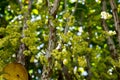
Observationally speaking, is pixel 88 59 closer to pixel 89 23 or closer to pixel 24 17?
pixel 89 23

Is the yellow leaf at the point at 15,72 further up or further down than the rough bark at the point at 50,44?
further down

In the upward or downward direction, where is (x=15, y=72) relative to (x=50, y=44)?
downward

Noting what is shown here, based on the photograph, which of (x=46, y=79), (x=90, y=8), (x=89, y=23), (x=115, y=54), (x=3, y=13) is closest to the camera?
(x=46, y=79)

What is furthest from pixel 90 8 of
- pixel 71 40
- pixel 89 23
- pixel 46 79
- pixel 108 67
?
pixel 46 79

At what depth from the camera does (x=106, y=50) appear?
2262mm

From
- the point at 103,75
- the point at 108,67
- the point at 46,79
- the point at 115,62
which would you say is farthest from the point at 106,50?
the point at 46,79

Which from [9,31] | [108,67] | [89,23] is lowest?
[108,67]

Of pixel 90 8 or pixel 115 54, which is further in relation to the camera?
pixel 90 8

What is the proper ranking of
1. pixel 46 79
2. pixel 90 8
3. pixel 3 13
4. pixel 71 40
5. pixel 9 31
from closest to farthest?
pixel 46 79 < pixel 71 40 < pixel 9 31 < pixel 90 8 < pixel 3 13

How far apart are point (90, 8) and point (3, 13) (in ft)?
3.10

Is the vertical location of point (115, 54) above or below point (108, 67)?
above

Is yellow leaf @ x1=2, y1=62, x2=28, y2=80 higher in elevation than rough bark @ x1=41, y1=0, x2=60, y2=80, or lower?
lower

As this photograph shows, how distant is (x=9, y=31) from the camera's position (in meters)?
1.56

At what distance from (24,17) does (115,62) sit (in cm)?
55
